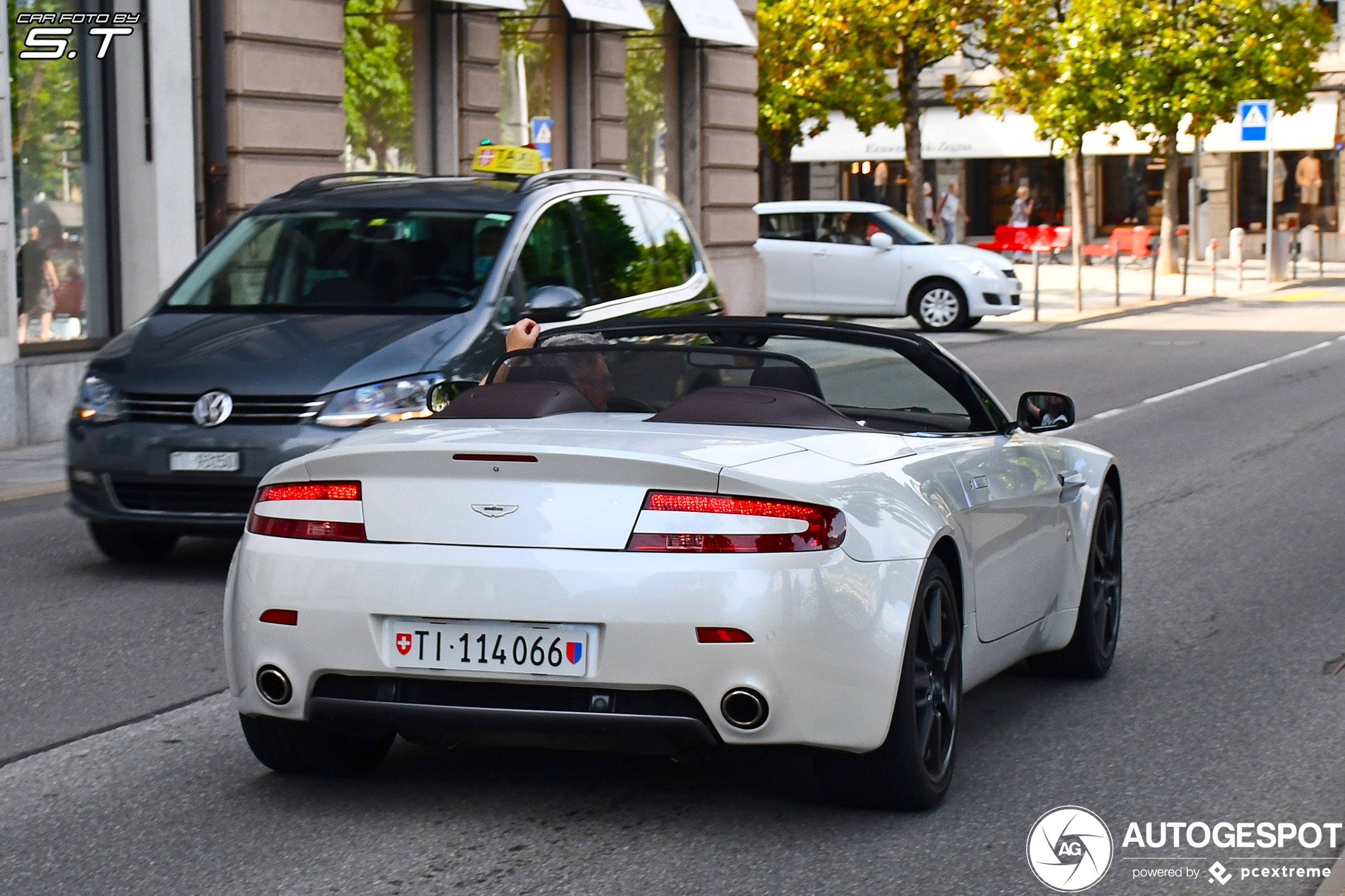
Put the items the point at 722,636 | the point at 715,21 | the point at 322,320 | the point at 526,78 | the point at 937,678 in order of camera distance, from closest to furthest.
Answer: the point at 722,636 < the point at 937,678 < the point at 322,320 < the point at 526,78 < the point at 715,21

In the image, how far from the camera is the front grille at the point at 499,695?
4.63 meters

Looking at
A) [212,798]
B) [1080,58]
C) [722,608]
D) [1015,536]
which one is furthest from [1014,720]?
[1080,58]

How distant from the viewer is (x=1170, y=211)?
41438 mm

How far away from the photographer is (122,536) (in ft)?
30.6

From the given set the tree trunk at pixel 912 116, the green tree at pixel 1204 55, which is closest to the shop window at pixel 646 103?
the tree trunk at pixel 912 116

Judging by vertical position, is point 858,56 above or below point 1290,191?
above

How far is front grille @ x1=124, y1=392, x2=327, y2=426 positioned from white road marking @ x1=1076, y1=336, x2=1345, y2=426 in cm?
825

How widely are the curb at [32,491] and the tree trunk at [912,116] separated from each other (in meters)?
23.7

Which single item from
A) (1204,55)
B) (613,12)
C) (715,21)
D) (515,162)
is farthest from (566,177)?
(1204,55)

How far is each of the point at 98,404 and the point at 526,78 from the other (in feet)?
50.0

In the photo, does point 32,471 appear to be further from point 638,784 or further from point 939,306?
point 939,306

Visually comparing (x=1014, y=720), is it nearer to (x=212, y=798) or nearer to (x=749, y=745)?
(x=749, y=745)

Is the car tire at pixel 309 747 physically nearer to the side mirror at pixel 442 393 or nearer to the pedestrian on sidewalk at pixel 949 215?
the side mirror at pixel 442 393

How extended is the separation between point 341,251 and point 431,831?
5.52 meters
